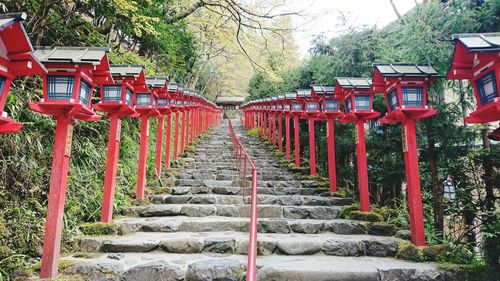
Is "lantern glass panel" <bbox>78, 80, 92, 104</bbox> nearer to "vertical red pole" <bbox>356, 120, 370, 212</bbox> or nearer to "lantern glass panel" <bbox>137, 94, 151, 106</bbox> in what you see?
"lantern glass panel" <bbox>137, 94, 151, 106</bbox>

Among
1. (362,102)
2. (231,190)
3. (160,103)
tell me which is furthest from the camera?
(160,103)

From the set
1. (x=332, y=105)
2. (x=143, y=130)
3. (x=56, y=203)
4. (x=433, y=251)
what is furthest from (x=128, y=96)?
(x=433, y=251)

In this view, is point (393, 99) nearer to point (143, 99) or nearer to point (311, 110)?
Result: point (311, 110)

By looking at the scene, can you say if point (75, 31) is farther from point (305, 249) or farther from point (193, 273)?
point (305, 249)

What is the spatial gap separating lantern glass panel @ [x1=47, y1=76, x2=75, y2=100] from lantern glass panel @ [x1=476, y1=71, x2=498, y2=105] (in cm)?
480

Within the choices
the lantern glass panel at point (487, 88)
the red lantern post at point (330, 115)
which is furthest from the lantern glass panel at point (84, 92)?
the red lantern post at point (330, 115)

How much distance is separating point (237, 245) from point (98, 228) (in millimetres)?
2341

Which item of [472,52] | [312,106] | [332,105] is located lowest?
[472,52]

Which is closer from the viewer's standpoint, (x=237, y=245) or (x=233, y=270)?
(x=233, y=270)

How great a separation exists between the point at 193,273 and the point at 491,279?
12.4ft

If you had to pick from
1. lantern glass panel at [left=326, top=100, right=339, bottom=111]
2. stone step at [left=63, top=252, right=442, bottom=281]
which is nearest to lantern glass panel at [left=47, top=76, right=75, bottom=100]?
stone step at [left=63, top=252, right=442, bottom=281]

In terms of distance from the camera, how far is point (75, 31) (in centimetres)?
657

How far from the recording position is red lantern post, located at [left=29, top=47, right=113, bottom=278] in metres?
3.69

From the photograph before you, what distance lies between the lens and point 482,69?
327 centimetres
